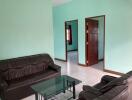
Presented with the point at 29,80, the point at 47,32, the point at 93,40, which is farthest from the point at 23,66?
the point at 93,40

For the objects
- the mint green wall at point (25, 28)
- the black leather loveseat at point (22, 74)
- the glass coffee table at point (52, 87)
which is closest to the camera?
the glass coffee table at point (52, 87)

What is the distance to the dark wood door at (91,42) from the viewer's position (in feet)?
17.6

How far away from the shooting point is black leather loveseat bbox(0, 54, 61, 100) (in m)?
2.74

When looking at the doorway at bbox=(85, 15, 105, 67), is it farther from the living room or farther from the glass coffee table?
the glass coffee table

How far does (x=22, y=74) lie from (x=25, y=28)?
1354 mm

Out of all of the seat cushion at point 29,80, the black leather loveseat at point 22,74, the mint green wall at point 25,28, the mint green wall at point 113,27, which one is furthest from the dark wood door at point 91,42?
the seat cushion at point 29,80

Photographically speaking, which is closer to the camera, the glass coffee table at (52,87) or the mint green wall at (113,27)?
the glass coffee table at (52,87)

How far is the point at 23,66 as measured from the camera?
3402 millimetres

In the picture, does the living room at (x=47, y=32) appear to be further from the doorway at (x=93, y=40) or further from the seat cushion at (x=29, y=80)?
the doorway at (x=93, y=40)

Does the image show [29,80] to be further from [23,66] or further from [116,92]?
[116,92]

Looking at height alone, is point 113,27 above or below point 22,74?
above

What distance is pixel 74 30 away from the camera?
1045cm

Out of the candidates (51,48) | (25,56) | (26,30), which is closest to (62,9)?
(51,48)

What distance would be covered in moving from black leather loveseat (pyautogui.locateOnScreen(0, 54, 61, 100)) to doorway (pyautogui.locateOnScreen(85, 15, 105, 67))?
2144 millimetres
